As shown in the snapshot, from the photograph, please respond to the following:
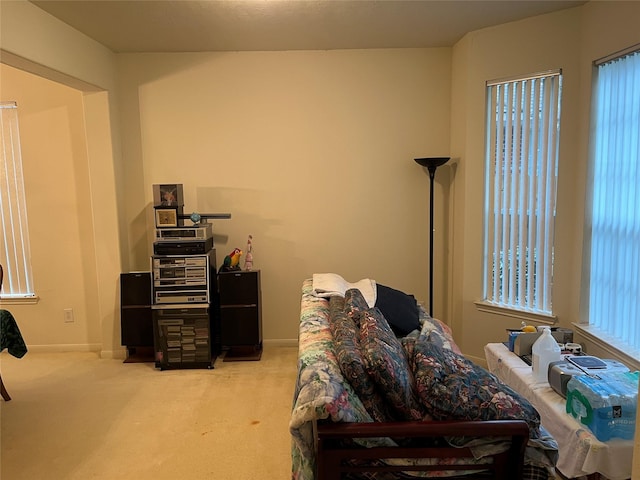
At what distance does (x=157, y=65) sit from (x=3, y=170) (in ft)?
5.35

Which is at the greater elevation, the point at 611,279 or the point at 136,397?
the point at 611,279

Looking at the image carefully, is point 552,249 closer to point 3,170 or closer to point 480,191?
point 480,191

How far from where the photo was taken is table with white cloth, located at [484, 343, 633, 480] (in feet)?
5.90

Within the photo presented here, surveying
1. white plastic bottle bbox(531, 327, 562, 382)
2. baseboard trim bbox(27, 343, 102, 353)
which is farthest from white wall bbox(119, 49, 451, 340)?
white plastic bottle bbox(531, 327, 562, 382)

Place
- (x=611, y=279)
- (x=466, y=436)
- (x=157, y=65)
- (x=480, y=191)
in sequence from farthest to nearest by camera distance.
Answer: (x=157, y=65), (x=480, y=191), (x=611, y=279), (x=466, y=436)

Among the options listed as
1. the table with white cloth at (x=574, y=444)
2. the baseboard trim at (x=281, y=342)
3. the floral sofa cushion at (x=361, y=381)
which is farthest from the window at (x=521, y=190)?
the floral sofa cushion at (x=361, y=381)

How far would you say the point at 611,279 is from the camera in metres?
2.85

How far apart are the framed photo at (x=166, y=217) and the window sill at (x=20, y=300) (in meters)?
1.47

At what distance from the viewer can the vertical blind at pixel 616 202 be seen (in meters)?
2.63

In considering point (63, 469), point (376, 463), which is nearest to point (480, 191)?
point (376, 463)

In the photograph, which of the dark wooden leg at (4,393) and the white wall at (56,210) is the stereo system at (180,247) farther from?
the dark wooden leg at (4,393)

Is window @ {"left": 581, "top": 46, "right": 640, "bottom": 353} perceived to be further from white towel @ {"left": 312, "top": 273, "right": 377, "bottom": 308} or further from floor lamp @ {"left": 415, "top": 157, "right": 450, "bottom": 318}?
white towel @ {"left": 312, "top": 273, "right": 377, "bottom": 308}

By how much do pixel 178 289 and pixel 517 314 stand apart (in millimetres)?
2598

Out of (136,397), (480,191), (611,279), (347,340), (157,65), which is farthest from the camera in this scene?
(157,65)
